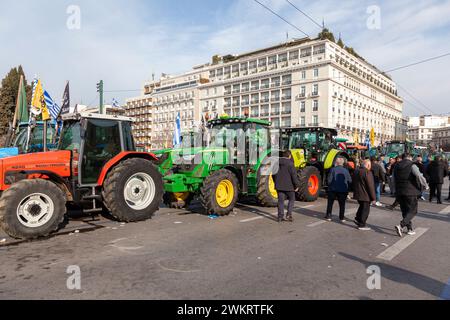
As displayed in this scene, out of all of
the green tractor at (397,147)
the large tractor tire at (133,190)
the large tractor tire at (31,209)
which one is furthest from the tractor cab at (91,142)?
the green tractor at (397,147)

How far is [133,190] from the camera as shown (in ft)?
25.2

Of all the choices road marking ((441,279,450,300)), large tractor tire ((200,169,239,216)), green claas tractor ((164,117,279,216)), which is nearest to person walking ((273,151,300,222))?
A: green claas tractor ((164,117,279,216))

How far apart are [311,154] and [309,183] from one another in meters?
1.65

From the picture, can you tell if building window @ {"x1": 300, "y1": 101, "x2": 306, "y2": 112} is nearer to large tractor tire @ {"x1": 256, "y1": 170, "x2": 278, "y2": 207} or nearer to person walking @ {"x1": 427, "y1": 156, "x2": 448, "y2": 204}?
person walking @ {"x1": 427, "y1": 156, "x2": 448, "y2": 204}

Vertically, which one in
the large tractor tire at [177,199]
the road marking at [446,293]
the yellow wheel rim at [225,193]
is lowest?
the road marking at [446,293]

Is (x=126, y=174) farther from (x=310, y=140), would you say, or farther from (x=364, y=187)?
(x=310, y=140)

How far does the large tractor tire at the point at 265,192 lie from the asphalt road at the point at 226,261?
173cm

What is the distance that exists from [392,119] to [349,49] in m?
29.1

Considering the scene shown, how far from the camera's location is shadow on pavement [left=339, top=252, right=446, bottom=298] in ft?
13.5

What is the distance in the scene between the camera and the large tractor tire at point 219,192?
8.13 meters

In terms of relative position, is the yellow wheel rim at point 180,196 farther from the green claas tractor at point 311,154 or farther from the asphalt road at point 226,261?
the green claas tractor at point 311,154

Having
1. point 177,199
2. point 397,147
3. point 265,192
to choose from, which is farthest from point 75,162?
point 397,147
